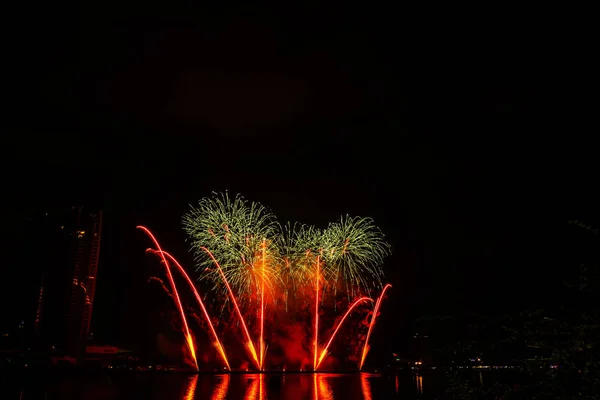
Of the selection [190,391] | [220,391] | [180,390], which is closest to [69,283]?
[180,390]

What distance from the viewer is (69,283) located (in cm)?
4081

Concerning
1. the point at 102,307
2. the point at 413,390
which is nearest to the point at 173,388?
the point at 413,390

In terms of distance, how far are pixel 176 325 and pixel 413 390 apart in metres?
27.0

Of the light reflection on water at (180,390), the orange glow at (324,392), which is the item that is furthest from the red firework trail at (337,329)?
the orange glow at (324,392)

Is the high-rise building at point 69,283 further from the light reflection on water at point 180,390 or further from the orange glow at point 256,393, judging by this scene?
the orange glow at point 256,393

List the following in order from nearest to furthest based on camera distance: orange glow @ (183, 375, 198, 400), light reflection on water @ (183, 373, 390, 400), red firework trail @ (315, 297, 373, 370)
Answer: orange glow @ (183, 375, 198, 400) < light reflection on water @ (183, 373, 390, 400) < red firework trail @ (315, 297, 373, 370)

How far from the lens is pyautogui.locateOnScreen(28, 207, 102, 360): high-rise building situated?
130 feet

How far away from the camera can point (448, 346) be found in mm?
6059

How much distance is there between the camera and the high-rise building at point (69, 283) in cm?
3962

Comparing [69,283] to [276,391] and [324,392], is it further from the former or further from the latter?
[324,392]

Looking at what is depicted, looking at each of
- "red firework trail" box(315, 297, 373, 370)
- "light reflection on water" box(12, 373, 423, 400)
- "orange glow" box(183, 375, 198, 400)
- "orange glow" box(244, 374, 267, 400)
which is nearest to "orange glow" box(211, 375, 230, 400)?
"light reflection on water" box(12, 373, 423, 400)

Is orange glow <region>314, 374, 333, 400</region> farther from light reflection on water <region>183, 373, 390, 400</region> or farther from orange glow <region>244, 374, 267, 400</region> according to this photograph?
orange glow <region>244, 374, 267, 400</region>

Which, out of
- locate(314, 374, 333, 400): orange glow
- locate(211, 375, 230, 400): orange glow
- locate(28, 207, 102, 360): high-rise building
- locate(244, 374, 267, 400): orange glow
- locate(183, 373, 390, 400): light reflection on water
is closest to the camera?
locate(211, 375, 230, 400): orange glow

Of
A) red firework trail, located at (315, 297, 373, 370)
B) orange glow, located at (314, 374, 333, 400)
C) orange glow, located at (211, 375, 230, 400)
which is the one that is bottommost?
orange glow, located at (314, 374, 333, 400)
